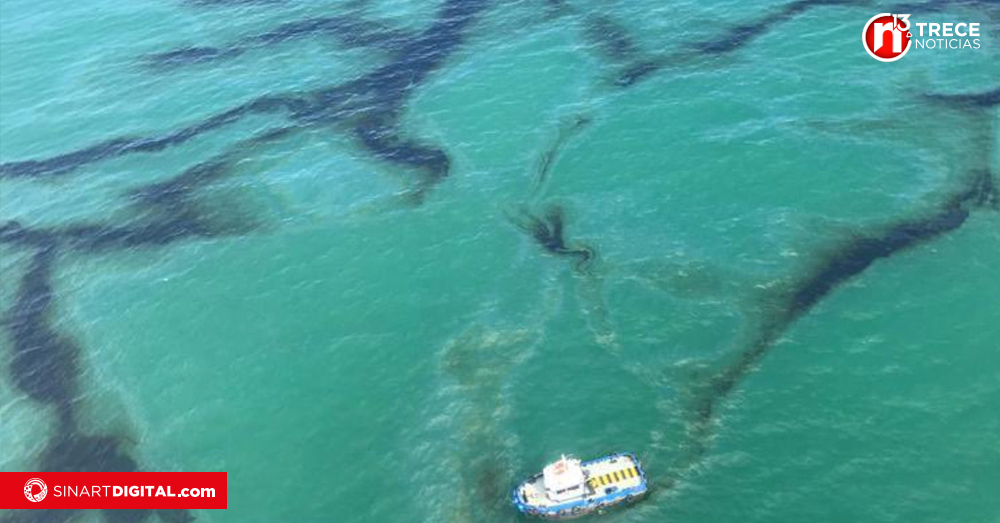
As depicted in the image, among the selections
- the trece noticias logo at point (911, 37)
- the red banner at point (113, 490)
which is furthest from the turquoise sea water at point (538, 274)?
the trece noticias logo at point (911, 37)

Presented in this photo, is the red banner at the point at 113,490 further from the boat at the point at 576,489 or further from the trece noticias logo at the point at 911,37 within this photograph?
the trece noticias logo at the point at 911,37

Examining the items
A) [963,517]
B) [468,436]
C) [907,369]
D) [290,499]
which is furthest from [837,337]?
[290,499]

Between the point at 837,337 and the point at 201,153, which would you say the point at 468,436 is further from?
the point at 201,153

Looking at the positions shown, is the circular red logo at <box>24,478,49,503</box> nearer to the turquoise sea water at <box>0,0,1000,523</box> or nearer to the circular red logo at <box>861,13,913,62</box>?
the turquoise sea water at <box>0,0,1000,523</box>

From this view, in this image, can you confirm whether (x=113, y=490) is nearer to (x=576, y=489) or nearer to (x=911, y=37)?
(x=576, y=489)

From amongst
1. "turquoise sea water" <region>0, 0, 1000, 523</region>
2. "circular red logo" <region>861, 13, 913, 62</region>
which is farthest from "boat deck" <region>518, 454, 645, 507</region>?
"circular red logo" <region>861, 13, 913, 62</region>

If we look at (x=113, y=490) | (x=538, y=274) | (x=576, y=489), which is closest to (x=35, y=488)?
(x=113, y=490)
